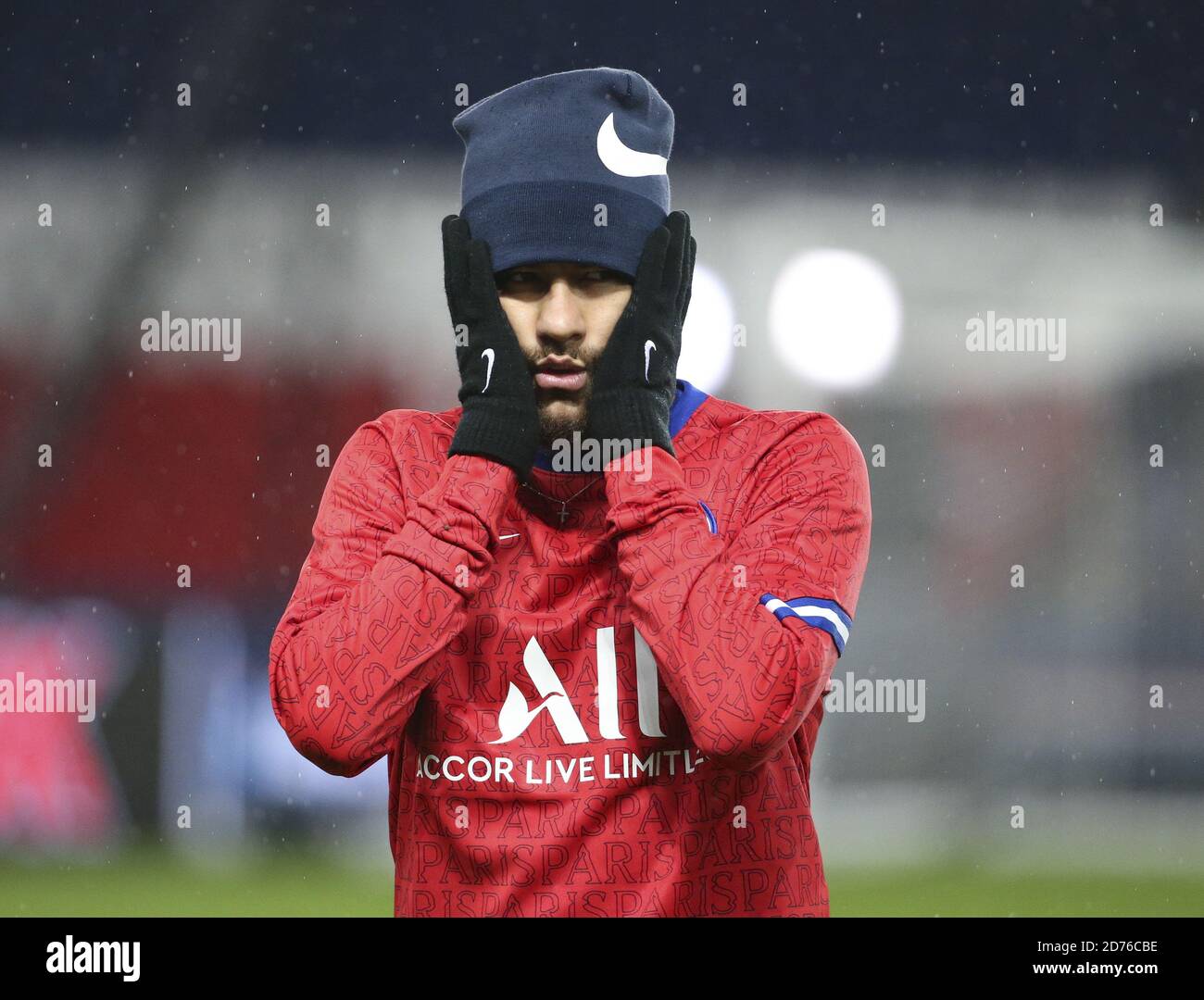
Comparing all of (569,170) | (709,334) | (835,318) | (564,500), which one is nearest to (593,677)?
(564,500)

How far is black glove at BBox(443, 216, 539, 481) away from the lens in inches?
52.8

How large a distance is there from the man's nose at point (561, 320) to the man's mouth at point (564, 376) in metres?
0.02

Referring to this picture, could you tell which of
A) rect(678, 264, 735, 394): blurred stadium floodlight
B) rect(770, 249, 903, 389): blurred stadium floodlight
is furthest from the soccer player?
rect(770, 249, 903, 389): blurred stadium floodlight

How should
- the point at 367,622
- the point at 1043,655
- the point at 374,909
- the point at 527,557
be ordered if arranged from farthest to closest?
1. the point at 1043,655
2. the point at 374,909
3. the point at 527,557
4. the point at 367,622

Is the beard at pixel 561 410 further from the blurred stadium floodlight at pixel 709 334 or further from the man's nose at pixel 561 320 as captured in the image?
the blurred stadium floodlight at pixel 709 334

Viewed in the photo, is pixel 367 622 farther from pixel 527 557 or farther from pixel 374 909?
pixel 374 909

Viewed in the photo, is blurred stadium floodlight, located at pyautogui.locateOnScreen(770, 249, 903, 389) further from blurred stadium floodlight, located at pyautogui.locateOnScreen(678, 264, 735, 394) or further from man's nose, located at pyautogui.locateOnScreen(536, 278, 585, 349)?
man's nose, located at pyautogui.locateOnScreen(536, 278, 585, 349)

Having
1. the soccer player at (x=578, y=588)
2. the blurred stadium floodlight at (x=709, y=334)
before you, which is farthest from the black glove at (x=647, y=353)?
the blurred stadium floodlight at (x=709, y=334)

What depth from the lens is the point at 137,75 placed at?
14.6ft

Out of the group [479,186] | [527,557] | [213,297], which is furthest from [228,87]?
[527,557]

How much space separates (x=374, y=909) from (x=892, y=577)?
2242 millimetres

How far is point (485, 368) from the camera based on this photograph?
1.40 meters

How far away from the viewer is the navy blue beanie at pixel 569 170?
1.40 m
